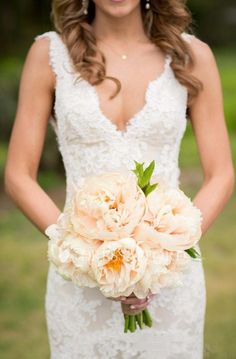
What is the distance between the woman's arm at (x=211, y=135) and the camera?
169 inches

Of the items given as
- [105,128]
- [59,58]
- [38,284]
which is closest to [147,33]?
[59,58]

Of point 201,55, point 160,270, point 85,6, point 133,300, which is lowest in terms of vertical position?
point 133,300

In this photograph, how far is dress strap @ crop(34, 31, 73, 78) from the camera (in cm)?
430

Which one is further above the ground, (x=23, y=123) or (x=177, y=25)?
(x=177, y=25)

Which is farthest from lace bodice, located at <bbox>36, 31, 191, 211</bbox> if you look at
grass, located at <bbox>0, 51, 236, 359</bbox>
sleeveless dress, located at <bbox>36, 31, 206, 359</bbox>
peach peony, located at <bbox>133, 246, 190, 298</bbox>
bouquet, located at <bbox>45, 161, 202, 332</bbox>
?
grass, located at <bbox>0, 51, 236, 359</bbox>

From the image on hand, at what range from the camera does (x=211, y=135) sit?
432 cm

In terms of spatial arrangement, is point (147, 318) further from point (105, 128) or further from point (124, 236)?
point (105, 128)

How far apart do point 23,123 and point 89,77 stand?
361 mm

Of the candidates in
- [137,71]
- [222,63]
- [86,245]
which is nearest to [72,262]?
[86,245]

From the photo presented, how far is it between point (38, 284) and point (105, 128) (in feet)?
17.8

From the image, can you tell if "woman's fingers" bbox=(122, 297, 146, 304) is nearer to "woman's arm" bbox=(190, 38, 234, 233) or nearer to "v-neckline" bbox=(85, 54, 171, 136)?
"woman's arm" bbox=(190, 38, 234, 233)

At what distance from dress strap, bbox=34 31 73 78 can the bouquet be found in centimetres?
80

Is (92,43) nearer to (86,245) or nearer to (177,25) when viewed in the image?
(177,25)

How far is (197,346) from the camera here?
4.38 m
